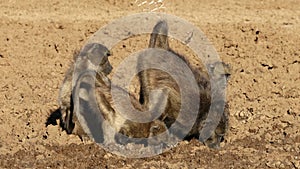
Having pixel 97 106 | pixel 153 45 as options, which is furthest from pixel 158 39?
pixel 97 106

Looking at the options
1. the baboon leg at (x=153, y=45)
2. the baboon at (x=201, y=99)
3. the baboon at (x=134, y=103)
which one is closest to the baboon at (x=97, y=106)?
the baboon at (x=134, y=103)

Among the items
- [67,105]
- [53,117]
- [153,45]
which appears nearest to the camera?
[67,105]

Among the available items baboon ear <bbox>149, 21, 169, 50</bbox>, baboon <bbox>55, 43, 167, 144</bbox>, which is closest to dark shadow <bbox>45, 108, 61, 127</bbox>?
baboon <bbox>55, 43, 167, 144</bbox>

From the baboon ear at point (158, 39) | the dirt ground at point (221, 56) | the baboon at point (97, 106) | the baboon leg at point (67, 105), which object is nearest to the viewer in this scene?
the baboon at point (97, 106)

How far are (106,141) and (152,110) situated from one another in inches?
23.7

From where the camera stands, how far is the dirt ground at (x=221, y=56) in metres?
7.71

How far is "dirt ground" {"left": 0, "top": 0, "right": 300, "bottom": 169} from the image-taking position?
7.71m

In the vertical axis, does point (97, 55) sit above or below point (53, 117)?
above

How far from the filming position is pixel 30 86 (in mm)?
9617

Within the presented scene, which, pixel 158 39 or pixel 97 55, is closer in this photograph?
pixel 97 55

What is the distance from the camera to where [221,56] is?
1020cm

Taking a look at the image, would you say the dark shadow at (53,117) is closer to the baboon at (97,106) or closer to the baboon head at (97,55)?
the baboon at (97,106)

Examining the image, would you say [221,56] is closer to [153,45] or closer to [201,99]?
[153,45]

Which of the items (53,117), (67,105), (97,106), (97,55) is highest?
(97,55)
